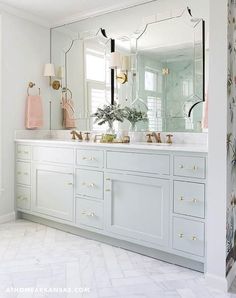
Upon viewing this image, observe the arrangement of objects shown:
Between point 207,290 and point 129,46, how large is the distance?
2.37 meters

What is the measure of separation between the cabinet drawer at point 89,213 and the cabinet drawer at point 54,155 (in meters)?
0.43

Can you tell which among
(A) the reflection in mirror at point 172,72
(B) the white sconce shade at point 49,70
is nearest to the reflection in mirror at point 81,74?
(B) the white sconce shade at point 49,70

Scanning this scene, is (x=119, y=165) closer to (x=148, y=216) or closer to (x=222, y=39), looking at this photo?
(x=148, y=216)

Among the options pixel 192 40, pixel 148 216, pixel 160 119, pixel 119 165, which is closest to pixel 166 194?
pixel 148 216

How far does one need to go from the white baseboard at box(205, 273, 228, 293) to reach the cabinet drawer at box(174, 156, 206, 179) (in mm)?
682

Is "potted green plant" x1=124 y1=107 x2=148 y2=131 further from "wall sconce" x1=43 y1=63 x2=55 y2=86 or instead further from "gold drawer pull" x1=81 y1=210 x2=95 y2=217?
"wall sconce" x1=43 y1=63 x2=55 y2=86

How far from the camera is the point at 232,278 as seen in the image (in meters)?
2.19

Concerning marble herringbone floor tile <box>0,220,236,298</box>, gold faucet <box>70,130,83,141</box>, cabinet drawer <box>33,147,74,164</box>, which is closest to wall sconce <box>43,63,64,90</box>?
gold faucet <box>70,130,83,141</box>

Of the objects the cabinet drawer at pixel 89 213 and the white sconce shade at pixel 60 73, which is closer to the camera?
the cabinet drawer at pixel 89 213

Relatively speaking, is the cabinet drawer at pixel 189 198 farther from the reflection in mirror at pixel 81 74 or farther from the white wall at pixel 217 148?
the reflection in mirror at pixel 81 74

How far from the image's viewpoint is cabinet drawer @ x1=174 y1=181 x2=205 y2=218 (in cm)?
221

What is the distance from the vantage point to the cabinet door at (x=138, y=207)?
2406 mm

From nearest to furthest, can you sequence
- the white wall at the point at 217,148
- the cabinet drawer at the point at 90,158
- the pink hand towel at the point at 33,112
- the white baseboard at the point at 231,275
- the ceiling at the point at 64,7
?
1. the white wall at the point at 217,148
2. the white baseboard at the point at 231,275
3. the cabinet drawer at the point at 90,158
4. the ceiling at the point at 64,7
5. the pink hand towel at the point at 33,112

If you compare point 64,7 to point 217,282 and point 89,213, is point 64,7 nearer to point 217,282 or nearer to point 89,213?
point 89,213
